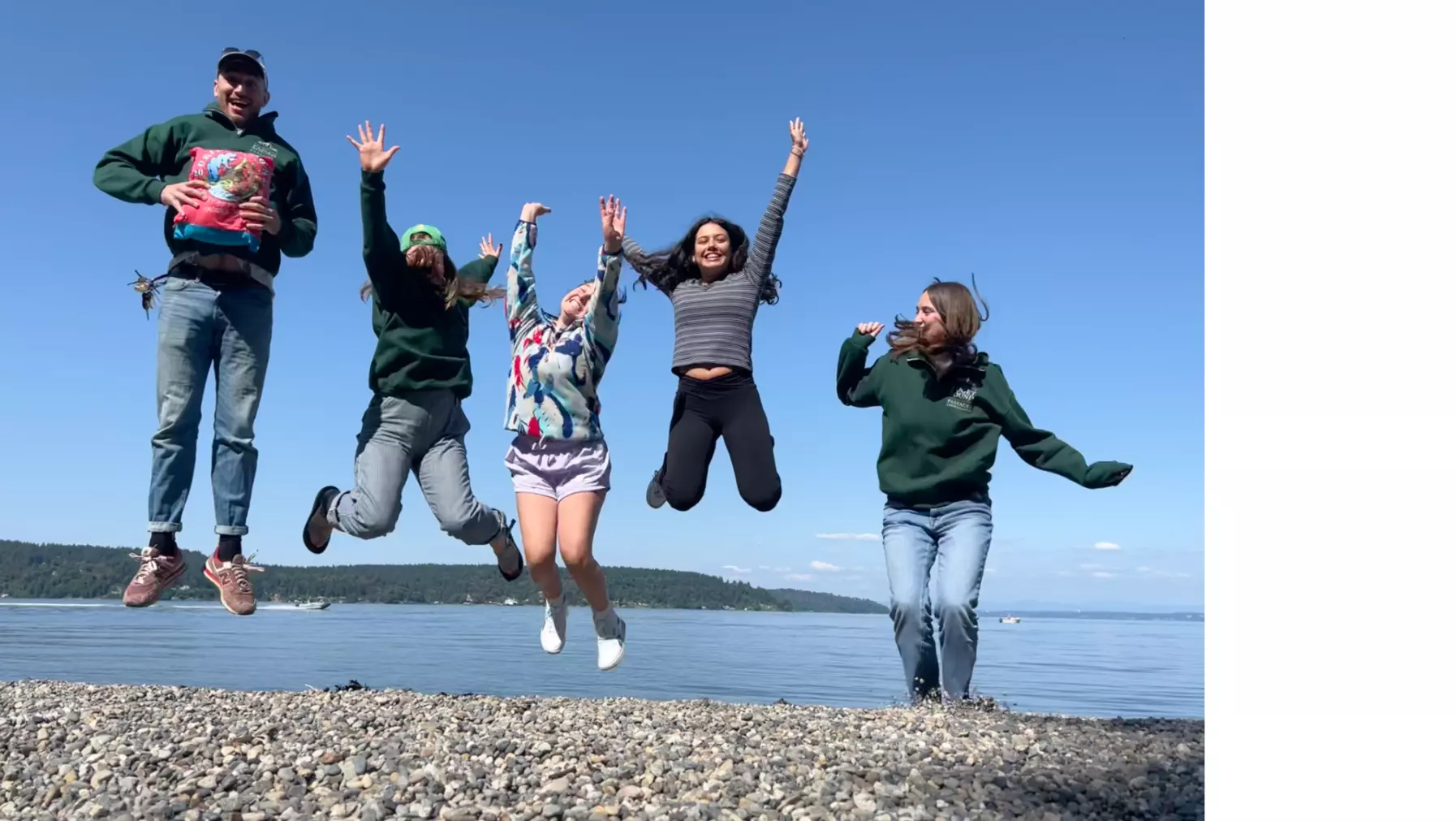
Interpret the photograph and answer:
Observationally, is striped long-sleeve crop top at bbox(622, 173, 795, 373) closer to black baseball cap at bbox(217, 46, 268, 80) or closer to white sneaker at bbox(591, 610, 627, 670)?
white sneaker at bbox(591, 610, 627, 670)

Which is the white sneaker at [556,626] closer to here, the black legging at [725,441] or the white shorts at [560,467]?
the white shorts at [560,467]

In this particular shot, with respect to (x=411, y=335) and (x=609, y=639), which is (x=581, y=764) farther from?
(x=411, y=335)

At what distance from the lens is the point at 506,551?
28.2ft

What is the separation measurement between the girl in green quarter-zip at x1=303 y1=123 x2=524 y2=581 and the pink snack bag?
0.92 m

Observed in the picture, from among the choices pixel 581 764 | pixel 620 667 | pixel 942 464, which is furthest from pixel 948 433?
pixel 620 667

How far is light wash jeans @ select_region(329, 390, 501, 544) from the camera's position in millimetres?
7883

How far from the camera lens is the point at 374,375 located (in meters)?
8.02

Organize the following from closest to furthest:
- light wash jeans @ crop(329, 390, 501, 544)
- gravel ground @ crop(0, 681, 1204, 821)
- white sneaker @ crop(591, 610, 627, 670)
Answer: gravel ground @ crop(0, 681, 1204, 821) < light wash jeans @ crop(329, 390, 501, 544) < white sneaker @ crop(591, 610, 627, 670)

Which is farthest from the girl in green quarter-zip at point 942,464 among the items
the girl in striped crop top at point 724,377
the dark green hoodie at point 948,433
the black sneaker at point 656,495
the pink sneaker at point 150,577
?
the pink sneaker at point 150,577

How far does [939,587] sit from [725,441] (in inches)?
75.5

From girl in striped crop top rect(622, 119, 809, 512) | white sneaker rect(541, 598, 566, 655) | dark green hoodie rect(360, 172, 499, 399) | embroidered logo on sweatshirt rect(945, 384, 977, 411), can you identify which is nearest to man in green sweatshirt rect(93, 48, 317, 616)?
dark green hoodie rect(360, 172, 499, 399)

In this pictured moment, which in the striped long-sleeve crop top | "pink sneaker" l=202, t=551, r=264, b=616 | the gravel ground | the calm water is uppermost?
the striped long-sleeve crop top

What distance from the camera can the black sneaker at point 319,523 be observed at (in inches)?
325

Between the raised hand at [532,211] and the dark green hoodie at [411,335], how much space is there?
0.68m
